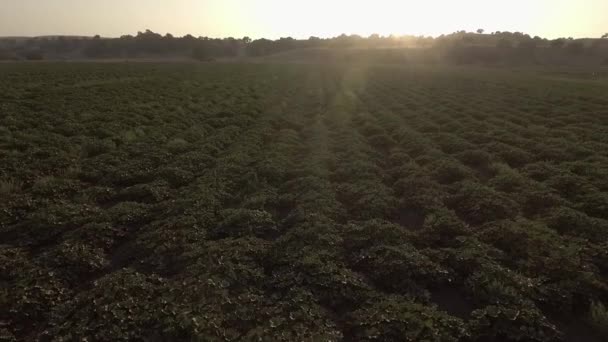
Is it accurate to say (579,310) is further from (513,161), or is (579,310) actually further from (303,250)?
(513,161)

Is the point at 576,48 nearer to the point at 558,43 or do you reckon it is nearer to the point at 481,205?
the point at 558,43

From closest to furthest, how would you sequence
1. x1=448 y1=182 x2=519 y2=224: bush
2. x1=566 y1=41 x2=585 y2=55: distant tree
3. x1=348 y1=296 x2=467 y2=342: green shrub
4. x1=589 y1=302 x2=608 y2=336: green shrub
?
1. x1=348 y1=296 x2=467 y2=342: green shrub
2. x1=589 y1=302 x2=608 y2=336: green shrub
3. x1=448 y1=182 x2=519 y2=224: bush
4. x1=566 y1=41 x2=585 y2=55: distant tree

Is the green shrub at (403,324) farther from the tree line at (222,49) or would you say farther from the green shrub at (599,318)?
the tree line at (222,49)

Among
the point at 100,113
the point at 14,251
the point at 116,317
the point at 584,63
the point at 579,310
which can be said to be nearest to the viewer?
the point at 116,317

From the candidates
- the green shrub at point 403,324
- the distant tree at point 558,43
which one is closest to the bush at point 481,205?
the green shrub at point 403,324

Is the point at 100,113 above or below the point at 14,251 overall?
above

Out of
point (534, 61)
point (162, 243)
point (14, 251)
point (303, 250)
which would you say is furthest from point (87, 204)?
point (534, 61)

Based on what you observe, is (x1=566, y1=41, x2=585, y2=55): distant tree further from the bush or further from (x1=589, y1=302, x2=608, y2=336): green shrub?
(x1=589, y1=302, x2=608, y2=336): green shrub

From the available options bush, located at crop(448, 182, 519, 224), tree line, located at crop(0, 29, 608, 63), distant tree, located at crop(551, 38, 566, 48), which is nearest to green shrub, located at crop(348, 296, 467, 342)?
bush, located at crop(448, 182, 519, 224)
